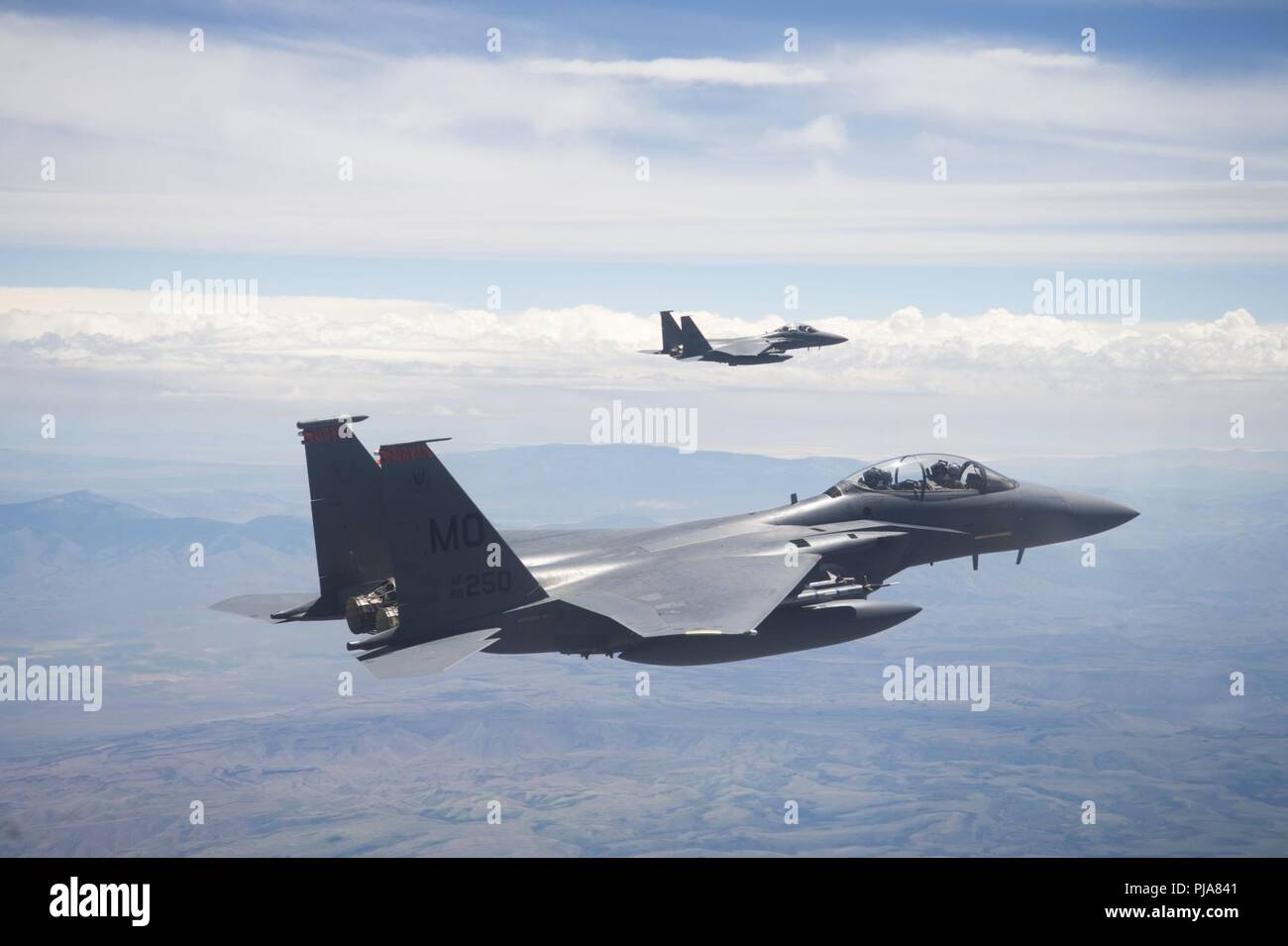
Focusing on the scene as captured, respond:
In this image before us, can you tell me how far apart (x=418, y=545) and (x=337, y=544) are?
4.82 m

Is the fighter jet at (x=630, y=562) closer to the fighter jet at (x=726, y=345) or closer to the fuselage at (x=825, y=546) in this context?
the fuselage at (x=825, y=546)

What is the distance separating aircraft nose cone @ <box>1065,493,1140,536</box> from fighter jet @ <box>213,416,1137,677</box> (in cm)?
5

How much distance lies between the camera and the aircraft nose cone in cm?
3167

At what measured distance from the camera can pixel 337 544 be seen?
26406mm

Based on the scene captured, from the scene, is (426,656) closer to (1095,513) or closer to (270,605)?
(270,605)

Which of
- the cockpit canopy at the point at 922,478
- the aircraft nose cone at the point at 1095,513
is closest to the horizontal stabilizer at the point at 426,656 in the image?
the cockpit canopy at the point at 922,478

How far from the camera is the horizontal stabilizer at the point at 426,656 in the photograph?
2111 centimetres

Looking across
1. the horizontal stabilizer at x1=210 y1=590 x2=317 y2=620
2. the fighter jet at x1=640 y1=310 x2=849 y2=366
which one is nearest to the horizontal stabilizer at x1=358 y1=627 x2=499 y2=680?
the horizontal stabilizer at x1=210 y1=590 x2=317 y2=620

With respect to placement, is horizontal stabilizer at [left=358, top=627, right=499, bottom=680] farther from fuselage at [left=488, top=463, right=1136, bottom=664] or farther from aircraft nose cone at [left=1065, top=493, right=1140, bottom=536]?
aircraft nose cone at [left=1065, top=493, right=1140, bottom=536]
